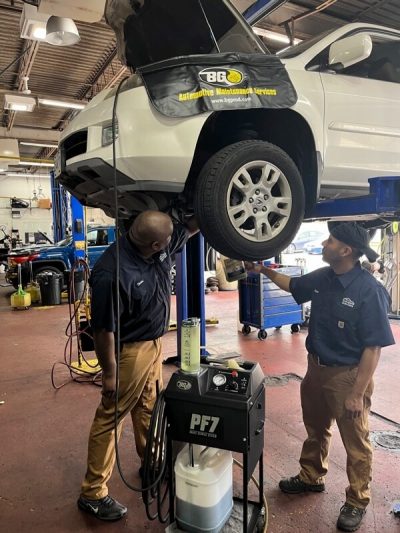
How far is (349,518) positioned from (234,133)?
86.1 inches

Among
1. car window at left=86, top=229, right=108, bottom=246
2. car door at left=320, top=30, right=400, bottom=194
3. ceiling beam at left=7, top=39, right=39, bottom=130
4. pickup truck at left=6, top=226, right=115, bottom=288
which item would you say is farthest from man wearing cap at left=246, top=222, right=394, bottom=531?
car window at left=86, top=229, right=108, bottom=246

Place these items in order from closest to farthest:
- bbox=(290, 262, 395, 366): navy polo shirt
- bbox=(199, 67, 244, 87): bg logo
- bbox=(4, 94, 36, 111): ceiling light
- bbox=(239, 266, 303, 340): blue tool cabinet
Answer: bbox=(199, 67, 244, 87): bg logo → bbox=(290, 262, 395, 366): navy polo shirt → bbox=(239, 266, 303, 340): blue tool cabinet → bbox=(4, 94, 36, 111): ceiling light

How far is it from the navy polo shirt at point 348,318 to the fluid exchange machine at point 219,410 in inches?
27.1

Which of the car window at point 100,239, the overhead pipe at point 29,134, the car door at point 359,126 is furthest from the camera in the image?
the overhead pipe at point 29,134

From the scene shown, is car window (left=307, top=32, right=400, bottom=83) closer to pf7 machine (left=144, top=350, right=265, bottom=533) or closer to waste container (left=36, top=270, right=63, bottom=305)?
pf7 machine (left=144, top=350, right=265, bottom=533)

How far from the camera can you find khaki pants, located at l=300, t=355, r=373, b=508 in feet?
7.79

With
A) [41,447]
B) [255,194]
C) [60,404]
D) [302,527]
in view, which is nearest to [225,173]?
[255,194]

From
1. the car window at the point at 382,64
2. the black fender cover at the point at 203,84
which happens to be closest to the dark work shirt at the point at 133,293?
the black fender cover at the point at 203,84

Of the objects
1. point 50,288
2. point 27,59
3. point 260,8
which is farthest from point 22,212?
point 260,8

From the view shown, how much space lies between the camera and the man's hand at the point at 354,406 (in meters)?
2.30

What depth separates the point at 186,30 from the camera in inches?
96.7

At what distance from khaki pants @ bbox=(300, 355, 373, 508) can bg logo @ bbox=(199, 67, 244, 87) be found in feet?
5.35

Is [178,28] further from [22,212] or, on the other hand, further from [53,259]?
[22,212]

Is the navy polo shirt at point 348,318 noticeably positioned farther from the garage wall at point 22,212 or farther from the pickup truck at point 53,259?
the garage wall at point 22,212
